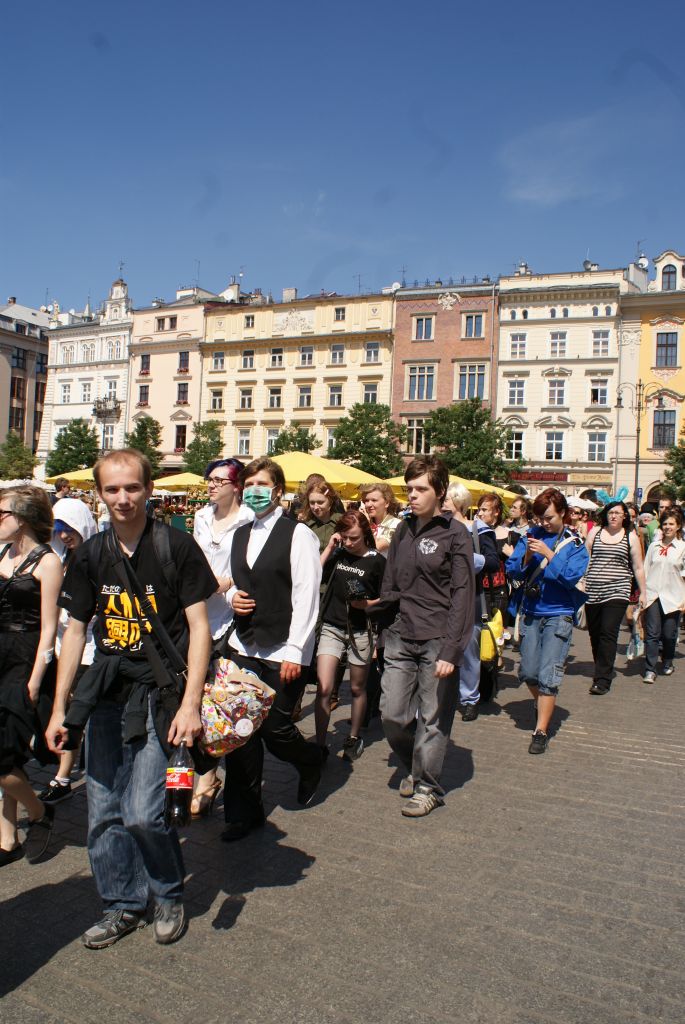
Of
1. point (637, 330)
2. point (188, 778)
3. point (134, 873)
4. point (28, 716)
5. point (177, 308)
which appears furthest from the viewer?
point (177, 308)

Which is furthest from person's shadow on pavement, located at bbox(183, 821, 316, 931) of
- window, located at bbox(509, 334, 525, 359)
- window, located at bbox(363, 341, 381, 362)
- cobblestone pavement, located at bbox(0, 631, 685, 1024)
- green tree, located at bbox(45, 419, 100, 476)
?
green tree, located at bbox(45, 419, 100, 476)

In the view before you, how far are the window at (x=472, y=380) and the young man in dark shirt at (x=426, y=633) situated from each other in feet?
150

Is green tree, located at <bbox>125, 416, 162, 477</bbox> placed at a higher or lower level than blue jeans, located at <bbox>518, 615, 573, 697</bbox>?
higher

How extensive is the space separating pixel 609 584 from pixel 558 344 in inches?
1638

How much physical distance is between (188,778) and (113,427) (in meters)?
62.7

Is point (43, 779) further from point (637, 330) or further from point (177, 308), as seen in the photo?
point (177, 308)

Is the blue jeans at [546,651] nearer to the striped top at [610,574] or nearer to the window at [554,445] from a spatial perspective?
the striped top at [610,574]

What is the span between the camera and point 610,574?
9.11 metres

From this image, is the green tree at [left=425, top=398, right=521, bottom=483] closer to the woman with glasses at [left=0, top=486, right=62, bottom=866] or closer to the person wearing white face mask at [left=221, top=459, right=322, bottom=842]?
the person wearing white face mask at [left=221, top=459, right=322, bottom=842]

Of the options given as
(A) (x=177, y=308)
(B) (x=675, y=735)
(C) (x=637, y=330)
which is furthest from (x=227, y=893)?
(A) (x=177, y=308)

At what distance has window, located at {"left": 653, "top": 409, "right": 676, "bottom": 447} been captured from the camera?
4638 centimetres

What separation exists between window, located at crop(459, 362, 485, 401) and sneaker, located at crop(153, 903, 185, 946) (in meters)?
48.0

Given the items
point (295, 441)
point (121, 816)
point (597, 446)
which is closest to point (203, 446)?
point (295, 441)

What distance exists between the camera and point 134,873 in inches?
136
